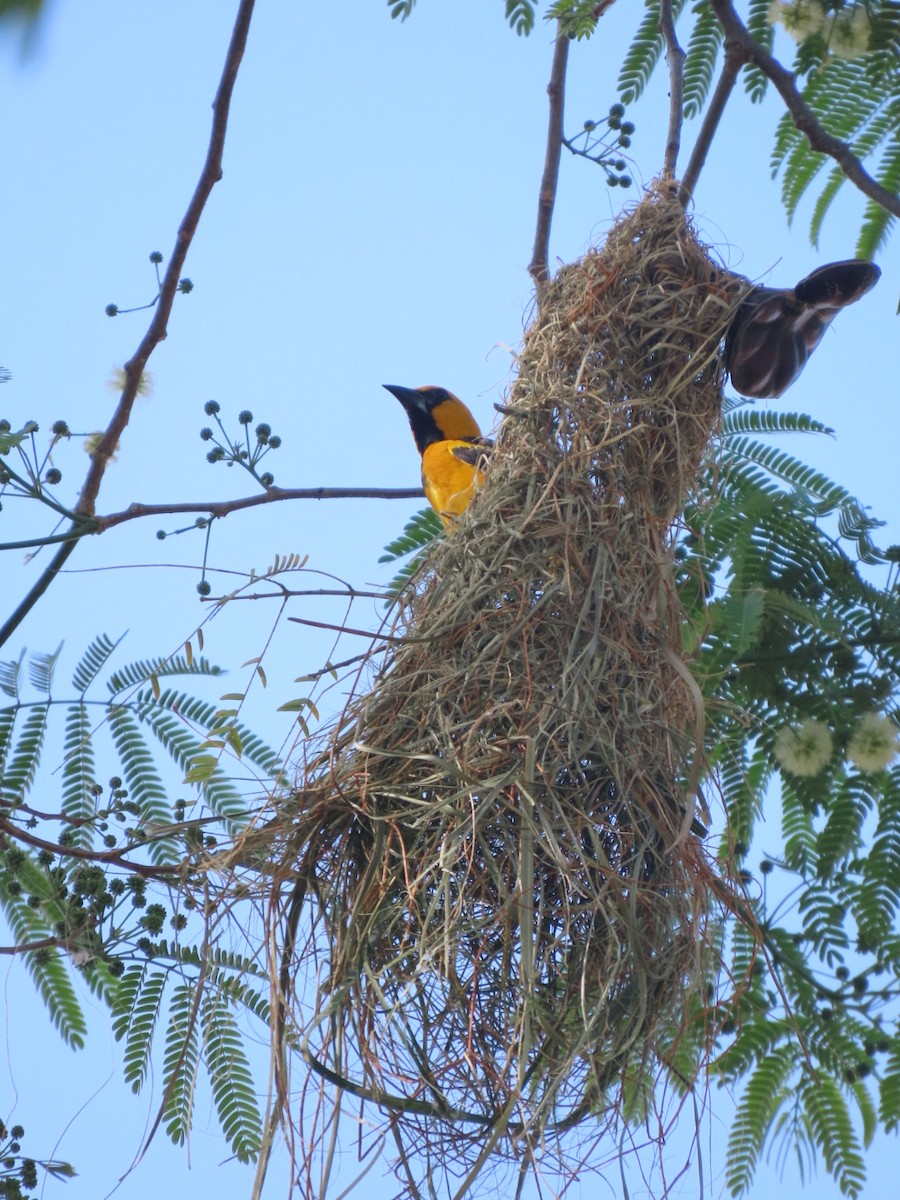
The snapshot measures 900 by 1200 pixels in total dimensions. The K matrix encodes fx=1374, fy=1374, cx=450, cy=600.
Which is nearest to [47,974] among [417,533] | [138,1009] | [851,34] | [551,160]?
[138,1009]

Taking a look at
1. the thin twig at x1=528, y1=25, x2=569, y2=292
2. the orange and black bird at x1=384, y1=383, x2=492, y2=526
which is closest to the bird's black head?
the orange and black bird at x1=384, y1=383, x2=492, y2=526

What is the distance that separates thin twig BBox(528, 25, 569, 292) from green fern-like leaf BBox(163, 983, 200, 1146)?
1620 mm

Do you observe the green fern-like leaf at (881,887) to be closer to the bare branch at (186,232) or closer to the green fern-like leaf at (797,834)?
the green fern-like leaf at (797,834)

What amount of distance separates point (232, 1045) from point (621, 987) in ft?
2.42

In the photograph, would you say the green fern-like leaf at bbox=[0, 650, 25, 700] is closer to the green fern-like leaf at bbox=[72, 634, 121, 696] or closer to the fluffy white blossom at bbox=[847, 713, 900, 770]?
the green fern-like leaf at bbox=[72, 634, 121, 696]

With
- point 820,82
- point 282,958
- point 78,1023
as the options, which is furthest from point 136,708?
point 820,82

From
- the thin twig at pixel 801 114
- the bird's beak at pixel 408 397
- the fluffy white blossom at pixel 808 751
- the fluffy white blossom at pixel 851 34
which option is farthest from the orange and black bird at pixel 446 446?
the fluffy white blossom at pixel 851 34

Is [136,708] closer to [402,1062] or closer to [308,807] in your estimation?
[308,807]

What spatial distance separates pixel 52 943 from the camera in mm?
1896

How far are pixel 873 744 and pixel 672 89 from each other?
1390mm

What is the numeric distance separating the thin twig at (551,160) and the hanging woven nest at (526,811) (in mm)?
819

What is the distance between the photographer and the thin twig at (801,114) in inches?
105

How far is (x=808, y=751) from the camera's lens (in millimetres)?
2498

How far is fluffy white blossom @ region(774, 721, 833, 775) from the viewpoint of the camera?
2490mm
